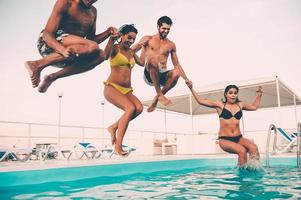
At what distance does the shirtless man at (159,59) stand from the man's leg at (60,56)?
1.60m

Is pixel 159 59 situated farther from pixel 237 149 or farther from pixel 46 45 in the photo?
pixel 237 149

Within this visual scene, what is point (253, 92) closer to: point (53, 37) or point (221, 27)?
point (221, 27)

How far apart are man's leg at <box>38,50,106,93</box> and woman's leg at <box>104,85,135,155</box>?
39.2 inches

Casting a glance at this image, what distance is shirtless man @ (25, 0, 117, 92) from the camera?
249 cm

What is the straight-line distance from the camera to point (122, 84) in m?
3.80

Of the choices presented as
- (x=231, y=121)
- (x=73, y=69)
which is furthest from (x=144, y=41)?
(x=231, y=121)

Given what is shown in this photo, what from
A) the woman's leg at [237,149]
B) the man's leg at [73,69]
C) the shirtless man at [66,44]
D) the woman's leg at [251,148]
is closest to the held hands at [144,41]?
the shirtless man at [66,44]

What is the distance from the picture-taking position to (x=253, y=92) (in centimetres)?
1057

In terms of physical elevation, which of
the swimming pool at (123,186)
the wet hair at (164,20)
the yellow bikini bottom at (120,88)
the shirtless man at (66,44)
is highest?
the wet hair at (164,20)

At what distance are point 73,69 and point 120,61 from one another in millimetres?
1045

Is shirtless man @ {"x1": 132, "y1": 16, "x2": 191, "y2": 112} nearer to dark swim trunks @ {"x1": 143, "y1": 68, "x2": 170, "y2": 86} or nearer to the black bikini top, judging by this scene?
dark swim trunks @ {"x1": 143, "y1": 68, "x2": 170, "y2": 86}

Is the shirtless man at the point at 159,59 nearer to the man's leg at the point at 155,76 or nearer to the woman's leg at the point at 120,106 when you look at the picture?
the man's leg at the point at 155,76

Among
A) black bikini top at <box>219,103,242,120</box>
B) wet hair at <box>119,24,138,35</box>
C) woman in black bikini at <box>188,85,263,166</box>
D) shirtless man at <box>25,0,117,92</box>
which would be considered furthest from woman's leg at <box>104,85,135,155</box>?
black bikini top at <box>219,103,242,120</box>

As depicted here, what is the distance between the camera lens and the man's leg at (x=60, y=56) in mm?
2482
